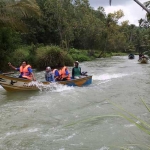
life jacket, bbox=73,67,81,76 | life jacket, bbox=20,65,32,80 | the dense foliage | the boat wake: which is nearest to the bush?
the dense foliage

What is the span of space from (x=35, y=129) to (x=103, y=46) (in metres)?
41.0

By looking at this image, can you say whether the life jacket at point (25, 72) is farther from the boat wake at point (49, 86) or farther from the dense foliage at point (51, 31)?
the dense foliage at point (51, 31)

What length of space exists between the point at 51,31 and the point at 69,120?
31.8 metres

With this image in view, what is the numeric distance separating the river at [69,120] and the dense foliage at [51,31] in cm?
215

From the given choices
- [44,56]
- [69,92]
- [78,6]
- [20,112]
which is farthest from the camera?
[78,6]

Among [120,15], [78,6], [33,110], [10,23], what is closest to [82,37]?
[78,6]

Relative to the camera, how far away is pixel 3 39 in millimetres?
19969

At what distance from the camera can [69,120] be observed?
782 cm

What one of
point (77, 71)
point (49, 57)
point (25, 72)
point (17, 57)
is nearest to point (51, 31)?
point (49, 57)

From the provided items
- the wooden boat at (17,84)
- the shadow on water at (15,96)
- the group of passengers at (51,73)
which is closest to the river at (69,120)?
the shadow on water at (15,96)

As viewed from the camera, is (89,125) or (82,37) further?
(82,37)

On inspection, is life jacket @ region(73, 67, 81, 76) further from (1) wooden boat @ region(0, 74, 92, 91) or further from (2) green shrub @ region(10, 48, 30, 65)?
(2) green shrub @ region(10, 48, 30, 65)

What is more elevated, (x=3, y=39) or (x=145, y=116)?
(x=3, y=39)

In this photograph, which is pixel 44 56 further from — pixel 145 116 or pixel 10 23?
pixel 145 116
